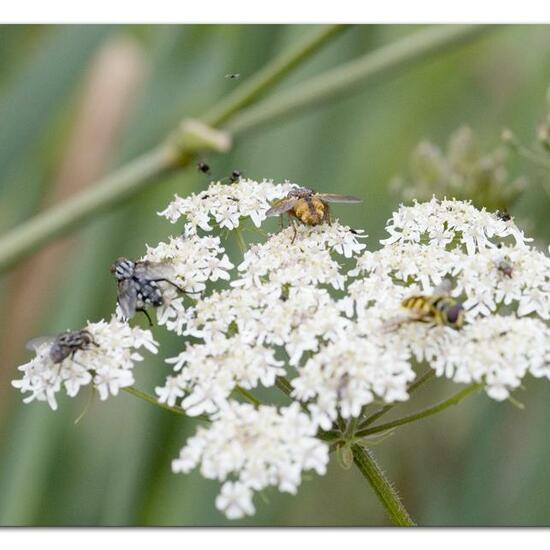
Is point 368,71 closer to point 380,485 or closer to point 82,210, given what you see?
point 82,210

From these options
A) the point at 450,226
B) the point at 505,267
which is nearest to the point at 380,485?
the point at 505,267

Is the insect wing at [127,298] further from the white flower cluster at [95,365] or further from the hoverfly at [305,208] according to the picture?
the hoverfly at [305,208]

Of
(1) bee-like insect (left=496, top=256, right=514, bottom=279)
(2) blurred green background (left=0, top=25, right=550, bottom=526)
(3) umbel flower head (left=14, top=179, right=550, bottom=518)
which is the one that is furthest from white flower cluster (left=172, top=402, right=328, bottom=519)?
(2) blurred green background (left=0, top=25, right=550, bottom=526)

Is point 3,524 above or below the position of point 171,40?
below

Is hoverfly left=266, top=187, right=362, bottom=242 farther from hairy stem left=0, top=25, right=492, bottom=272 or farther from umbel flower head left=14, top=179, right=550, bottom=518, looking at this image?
hairy stem left=0, top=25, right=492, bottom=272

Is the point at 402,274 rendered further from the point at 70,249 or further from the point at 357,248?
the point at 70,249

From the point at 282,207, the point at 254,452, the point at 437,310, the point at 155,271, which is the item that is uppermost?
the point at 282,207
